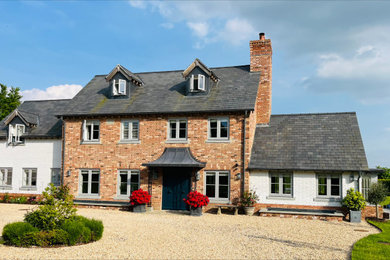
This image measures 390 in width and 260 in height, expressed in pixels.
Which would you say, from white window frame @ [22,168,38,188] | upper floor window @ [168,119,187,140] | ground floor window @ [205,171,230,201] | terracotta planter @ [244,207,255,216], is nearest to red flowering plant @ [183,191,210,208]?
ground floor window @ [205,171,230,201]

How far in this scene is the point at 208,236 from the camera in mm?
14250

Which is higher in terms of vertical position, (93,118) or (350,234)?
(93,118)

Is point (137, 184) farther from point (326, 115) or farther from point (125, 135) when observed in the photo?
point (326, 115)

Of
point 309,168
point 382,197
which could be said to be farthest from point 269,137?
point 382,197

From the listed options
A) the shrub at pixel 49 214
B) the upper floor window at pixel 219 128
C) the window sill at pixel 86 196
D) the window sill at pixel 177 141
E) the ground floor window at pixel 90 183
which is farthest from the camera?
the ground floor window at pixel 90 183

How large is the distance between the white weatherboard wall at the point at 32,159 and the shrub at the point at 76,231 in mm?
14814

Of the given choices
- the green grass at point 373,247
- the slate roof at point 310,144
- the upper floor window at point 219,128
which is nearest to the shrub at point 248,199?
the slate roof at point 310,144

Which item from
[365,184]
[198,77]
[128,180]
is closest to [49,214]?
[128,180]

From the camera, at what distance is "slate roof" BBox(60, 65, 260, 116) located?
75.0 feet

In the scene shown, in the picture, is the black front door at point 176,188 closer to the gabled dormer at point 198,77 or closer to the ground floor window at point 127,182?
the ground floor window at point 127,182

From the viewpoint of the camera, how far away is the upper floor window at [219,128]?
22391mm

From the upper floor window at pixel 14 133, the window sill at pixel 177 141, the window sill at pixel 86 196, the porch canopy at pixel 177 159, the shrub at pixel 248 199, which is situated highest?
the upper floor window at pixel 14 133

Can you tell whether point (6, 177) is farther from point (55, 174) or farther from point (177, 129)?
point (177, 129)

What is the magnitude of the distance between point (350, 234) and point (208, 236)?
594 centimetres
